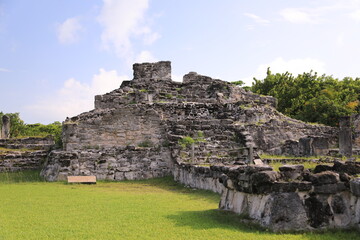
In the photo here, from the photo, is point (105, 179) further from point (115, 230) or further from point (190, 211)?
point (115, 230)

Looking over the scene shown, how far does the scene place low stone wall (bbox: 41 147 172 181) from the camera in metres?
14.6

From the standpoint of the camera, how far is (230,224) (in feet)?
20.3

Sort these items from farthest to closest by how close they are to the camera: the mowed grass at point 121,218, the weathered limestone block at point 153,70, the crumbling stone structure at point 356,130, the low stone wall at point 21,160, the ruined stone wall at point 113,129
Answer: the weathered limestone block at point 153,70 → the crumbling stone structure at point 356,130 → the low stone wall at point 21,160 → the ruined stone wall at point 113,129 → the mowed grass at point 121,218

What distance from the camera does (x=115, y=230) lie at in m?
5.85

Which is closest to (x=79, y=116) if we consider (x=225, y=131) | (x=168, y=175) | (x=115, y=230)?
(x=168, y=175)

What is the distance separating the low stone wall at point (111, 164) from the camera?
47.8 feet

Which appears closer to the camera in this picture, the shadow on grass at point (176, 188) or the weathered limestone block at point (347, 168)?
the weathered limestone block at point (347, 168)

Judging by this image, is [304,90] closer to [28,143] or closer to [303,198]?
[28,143]

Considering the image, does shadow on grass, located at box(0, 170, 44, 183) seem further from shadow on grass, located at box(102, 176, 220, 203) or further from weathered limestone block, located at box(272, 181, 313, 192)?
weathered limestone block, located at box(272, 181, 313, 192)

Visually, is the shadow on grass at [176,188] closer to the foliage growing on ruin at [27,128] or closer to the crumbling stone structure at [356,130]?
the crumbling stone structure at [356,130]

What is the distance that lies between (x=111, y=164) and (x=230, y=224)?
31.0 ft

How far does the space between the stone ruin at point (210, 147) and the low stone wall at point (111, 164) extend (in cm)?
4

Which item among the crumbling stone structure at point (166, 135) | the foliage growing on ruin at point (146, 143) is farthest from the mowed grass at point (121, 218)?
the foliage growing on ruin at point (146, 143)

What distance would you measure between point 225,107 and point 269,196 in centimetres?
1320
